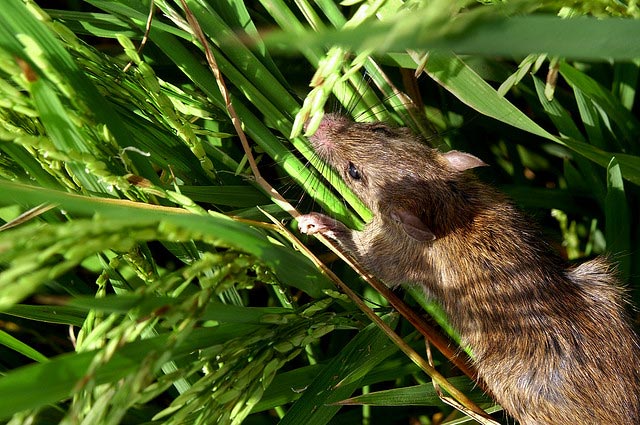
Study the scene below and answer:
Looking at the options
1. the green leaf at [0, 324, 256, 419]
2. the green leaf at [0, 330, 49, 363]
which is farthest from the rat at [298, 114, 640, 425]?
the green leaf at [0, 324, 256, 419]

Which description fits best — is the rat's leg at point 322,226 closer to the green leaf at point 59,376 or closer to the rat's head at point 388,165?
the rat's head at point 388,165

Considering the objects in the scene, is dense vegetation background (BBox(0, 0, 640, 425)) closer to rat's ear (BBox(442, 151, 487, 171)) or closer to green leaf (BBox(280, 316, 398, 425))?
green leaf (BBox(280, 316, 398, 425))

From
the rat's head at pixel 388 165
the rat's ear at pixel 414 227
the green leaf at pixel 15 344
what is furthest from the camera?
the rat's head at pixel 388 165

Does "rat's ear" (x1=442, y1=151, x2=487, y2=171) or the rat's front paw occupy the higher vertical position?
the rat's front paw

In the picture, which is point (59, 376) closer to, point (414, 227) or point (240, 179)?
point (240, 179)

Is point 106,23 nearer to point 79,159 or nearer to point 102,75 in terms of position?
point 102,75

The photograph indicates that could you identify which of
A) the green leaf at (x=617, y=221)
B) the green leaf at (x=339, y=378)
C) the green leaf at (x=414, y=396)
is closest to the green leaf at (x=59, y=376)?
the green leaf at (x=339, y=378)
